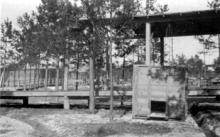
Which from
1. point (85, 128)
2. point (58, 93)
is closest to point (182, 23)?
point (58, 93)

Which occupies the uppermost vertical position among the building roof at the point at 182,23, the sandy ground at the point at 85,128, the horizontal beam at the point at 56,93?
the building roof at the point at 182,23

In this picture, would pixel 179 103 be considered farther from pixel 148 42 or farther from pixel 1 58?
pixel 1 58

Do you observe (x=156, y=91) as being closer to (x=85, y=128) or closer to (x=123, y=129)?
(x=123, y=129)

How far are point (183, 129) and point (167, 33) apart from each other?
9.98m

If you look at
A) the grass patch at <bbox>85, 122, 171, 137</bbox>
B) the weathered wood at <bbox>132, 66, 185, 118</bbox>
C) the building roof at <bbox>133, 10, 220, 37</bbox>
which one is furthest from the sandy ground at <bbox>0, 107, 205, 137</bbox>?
the building roof at <bbox>133, 10, 220, 37</bbox>

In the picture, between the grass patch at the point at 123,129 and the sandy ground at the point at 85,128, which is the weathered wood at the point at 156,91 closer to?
the sandy ground at the point at 85,128

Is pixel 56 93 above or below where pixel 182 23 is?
below

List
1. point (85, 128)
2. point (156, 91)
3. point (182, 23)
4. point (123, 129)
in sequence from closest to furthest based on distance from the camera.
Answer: point (123, 129), point (85, 128), point (156, 91), point (182, 23)

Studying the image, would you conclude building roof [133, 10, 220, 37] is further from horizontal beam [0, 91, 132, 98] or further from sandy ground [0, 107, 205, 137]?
sandy ground [0, 107, 205, 137]

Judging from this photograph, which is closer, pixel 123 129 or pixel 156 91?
pixel 123 129

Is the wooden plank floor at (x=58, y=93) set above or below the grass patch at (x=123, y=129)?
above

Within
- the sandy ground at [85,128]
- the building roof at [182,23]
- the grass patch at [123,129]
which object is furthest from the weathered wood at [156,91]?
the building roof at [182,23]

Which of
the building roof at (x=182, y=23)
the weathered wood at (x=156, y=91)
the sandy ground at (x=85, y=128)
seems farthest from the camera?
the building roof at (x=182, y=23)

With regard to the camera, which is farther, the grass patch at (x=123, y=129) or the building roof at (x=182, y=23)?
the building roof at (x=182, y=23)
